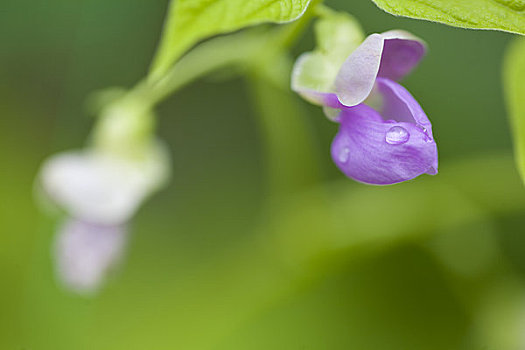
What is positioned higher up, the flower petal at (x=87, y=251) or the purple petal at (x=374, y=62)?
the purple petal at (x=374, y=62)

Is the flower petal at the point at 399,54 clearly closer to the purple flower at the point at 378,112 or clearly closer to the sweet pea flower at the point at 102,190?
the purple flower at the point at 378,112

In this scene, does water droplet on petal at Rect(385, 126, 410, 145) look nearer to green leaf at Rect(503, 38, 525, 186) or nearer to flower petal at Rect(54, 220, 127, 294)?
green leaf at Rect(503, 38, 525, 186)

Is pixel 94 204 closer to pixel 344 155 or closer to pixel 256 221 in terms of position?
pixel 344 155

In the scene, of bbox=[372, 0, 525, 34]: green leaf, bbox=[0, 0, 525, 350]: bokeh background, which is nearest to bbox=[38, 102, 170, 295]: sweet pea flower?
bbox=[0, 0, 525, 350]: bokeh background

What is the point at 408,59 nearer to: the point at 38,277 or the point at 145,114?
the point at 145,114

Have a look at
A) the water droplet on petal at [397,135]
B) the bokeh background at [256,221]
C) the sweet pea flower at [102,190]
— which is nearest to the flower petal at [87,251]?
the sweet pea flower at [102,190]

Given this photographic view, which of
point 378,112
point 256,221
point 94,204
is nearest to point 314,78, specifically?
point 378,112
